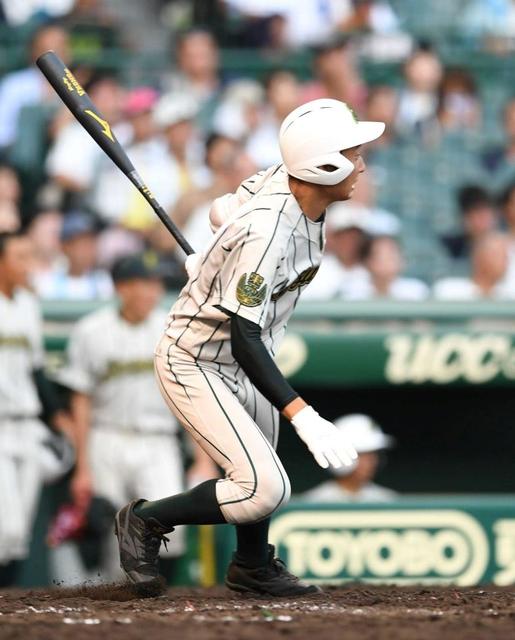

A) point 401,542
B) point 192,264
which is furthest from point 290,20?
point 192,264

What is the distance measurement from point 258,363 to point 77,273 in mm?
4062

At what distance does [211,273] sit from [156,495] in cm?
316

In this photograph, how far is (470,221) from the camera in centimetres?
918

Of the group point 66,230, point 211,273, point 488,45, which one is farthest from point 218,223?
point 488,45

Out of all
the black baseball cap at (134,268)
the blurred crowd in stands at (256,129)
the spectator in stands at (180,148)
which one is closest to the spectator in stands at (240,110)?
the blurred crowd in stands at (256,129)

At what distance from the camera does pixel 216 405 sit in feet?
15.7

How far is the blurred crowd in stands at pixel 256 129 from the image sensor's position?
8.59 meters

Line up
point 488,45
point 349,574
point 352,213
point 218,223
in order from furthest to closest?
point 488,45 < point 352,213 < point 349,574 < point 218,223

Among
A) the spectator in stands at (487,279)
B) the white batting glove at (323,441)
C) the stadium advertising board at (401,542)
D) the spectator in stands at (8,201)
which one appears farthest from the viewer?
the spectator in stands at (487,279)

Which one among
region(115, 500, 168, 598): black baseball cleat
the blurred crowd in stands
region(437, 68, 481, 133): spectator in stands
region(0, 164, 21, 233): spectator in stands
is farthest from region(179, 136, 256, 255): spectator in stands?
region(115, 500, 168, 598): black baseball cleat

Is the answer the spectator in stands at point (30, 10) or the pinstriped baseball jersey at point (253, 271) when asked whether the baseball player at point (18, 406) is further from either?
the pinstriped baseball jersey at point (253, 271)

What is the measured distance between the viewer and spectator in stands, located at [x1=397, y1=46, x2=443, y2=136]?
31.7 ft

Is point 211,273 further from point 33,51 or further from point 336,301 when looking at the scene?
point 33,51

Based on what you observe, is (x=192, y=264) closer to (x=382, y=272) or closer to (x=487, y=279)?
(x=382, y=272)
